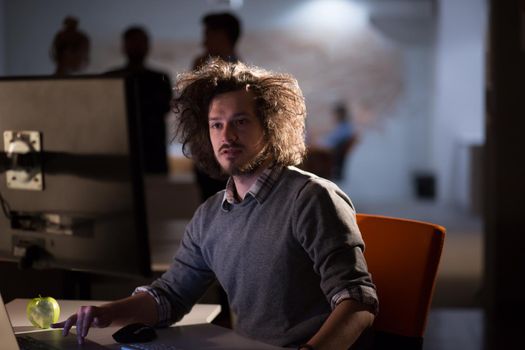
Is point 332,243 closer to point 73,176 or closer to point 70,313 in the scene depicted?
point 73,176

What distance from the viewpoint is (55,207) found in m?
1.66

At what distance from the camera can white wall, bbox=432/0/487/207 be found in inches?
434

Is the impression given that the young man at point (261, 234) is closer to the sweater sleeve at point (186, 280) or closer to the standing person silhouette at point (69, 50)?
the sweater sleeve at point (186, 280)

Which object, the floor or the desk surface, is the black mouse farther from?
the floor

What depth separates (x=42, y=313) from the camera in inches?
68.8

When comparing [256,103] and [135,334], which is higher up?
[256,103]

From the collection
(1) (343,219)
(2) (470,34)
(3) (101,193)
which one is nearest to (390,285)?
(1) (343,219)

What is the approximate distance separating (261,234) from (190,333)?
246mm

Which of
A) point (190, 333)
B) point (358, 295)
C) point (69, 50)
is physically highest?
point (69, 50)

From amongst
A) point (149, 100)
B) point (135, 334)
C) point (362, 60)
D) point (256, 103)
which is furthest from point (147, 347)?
point (362, 60)

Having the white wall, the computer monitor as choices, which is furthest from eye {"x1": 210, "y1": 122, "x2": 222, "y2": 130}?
the white wall

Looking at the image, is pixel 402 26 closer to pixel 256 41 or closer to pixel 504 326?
pixel 256 41

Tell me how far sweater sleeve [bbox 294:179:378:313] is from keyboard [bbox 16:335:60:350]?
1.60 feet

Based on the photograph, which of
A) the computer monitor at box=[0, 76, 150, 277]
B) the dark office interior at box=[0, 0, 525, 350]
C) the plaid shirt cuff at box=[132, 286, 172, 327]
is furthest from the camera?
the dark office interior at box=[0, 0, 525, 350]
